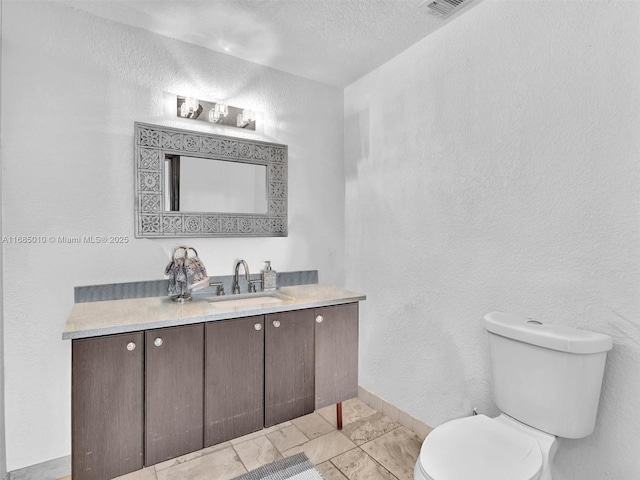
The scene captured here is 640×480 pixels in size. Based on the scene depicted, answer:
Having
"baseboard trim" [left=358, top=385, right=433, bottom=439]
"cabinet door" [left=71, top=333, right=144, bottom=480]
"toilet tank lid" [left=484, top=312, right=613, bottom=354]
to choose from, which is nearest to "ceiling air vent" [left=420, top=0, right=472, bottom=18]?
"toilet tank lid" [left=484, top=312, right=613, bottom=354]

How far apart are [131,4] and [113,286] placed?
4.80ft

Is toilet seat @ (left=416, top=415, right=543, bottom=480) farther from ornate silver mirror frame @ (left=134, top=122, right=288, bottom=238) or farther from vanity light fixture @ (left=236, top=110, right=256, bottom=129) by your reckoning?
vanity light fixture @ (left=236, top=110, right=256, bottom=129)

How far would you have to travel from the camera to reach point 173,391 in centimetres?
161

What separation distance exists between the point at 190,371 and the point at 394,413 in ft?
4.56

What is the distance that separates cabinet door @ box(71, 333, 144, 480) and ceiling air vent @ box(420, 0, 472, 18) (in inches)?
82.4

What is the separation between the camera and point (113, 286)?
1915mm

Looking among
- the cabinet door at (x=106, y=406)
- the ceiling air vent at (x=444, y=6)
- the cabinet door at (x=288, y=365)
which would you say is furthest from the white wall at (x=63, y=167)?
the ceiling air vent at (x=444, y=6)

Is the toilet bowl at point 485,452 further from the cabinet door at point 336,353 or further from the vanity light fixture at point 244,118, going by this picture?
the vanity light fixture at point 244,118

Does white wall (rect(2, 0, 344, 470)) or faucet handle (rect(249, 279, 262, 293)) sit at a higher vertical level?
white wall (rect(2, 0, 344, 470))

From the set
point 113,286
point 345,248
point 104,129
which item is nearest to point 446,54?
point 345,248

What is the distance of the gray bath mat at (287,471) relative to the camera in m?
1.79

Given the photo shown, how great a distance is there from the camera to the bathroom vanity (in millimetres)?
1450

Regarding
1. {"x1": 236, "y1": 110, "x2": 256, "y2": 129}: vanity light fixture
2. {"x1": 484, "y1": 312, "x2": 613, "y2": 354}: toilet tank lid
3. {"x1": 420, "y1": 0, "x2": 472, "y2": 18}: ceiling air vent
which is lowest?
{"x1": 484, "y1": 312, "x2": 613, "y2": 354}: toilet tank lid

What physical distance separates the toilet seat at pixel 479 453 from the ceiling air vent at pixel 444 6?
1946mm
